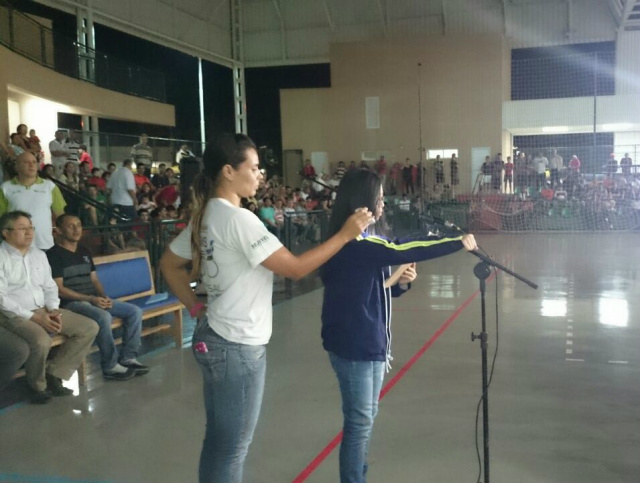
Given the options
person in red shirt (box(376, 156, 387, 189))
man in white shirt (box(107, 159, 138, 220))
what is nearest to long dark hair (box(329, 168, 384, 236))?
man in white shirt (box(107, 159, 138, 220))

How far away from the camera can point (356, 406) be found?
279cm

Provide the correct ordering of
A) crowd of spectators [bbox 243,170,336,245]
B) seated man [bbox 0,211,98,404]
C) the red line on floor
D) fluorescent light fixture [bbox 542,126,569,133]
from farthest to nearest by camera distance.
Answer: fluorescent light fixture [bbox 542,126,569,133]
crowd of spectators [bbox 243,170,336,245]
seated man [bbox 0,211,98,404]
the red line on floor

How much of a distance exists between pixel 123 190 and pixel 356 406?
9218 millimetres

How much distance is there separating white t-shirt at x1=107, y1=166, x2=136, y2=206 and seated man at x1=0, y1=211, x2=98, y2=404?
244 inches

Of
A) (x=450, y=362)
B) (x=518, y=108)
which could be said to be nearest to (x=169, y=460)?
(x=450, y=362)

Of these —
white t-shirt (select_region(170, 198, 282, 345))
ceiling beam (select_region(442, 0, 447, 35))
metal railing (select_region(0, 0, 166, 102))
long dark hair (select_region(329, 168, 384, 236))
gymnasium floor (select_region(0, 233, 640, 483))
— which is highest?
ceiling beam (select_region(442, 0, 447, 35))

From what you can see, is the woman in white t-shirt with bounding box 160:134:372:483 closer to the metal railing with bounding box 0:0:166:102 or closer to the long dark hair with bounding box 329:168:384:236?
the long dark hair with bounding box 329:168:384:236

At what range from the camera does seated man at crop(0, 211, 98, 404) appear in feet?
15.7

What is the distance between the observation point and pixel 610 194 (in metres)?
20.4

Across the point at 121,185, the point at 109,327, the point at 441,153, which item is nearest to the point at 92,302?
the point at 109,327

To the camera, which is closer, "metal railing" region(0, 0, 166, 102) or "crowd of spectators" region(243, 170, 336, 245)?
"crowd of spectators" region(243, 170, 336, 245)

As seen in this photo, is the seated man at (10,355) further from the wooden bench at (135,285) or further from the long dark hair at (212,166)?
the long dark hair at (212,166)

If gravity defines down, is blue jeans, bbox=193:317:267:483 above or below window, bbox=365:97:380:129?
below

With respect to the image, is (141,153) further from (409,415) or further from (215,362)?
(215,362)
